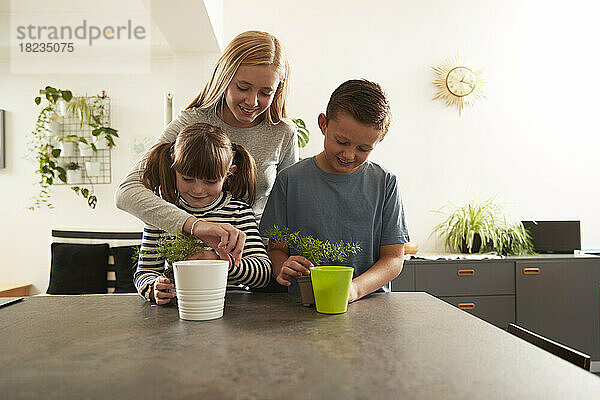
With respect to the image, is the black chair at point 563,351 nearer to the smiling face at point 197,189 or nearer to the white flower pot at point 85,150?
the smiling face at point 197,189

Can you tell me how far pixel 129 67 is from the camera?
4648 millimetres

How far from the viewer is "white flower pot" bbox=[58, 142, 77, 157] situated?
4504 mm

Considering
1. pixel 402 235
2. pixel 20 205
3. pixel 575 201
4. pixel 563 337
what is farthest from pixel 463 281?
pixel 20 205

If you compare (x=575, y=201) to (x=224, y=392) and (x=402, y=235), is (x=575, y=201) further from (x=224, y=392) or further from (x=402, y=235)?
(x=224, y=392)

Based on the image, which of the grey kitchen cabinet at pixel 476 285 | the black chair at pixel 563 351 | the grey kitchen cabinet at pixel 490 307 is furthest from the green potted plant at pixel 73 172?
the black chair at pixel 563 351

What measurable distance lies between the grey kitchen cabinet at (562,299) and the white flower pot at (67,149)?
3.46 meters

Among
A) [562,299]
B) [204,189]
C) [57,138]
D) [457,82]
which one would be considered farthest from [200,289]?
[57,138]

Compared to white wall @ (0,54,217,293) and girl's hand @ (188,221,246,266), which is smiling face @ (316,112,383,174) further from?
white wall @ (0,54,217,293)

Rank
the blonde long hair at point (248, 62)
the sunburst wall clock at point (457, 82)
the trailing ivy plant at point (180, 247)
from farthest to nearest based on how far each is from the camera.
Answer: the sunburst wall clock at point (457, 82) < the blonde long hair at point (248, 62) < the trailing ivy plant at point (180, 247)

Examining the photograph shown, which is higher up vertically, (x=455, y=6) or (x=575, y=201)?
(x=455, y=6)

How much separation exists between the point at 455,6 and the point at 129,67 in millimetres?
2649

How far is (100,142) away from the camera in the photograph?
4.57 metres

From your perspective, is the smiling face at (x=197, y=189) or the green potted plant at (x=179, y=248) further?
the smiling face at (x=197, y=189)

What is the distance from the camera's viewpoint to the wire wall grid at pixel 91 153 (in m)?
4.55
